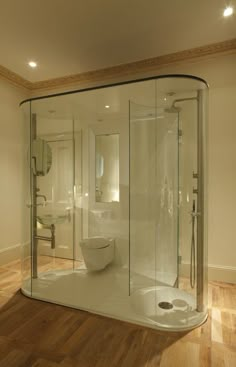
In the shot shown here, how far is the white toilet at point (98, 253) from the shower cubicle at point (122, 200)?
14mm

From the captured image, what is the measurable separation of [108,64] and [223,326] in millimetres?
3147

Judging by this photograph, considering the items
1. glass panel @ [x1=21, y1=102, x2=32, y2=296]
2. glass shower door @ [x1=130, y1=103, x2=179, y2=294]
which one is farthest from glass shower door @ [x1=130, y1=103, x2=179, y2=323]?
glass panel @ [x1=21, y1=102, x2=32, y2=296]

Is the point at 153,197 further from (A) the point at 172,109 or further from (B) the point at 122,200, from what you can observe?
(A) the point at 172,109

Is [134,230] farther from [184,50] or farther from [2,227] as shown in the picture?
[184,50]

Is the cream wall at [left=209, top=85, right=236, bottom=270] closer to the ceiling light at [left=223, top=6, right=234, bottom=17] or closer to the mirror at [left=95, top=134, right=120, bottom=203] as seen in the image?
the ceiling light at [left=223, top=6, right=234, bottom=17]

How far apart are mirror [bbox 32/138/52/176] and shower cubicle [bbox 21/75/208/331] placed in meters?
0.01

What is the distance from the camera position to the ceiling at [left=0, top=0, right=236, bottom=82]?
217 centimetres

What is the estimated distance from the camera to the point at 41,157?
3100mm

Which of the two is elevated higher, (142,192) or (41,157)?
(41,157)

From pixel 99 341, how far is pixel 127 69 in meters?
3.07

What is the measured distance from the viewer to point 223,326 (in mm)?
2006

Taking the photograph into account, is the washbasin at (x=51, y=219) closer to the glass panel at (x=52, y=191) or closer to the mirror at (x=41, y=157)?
the glass panel at (x=52, y=191)

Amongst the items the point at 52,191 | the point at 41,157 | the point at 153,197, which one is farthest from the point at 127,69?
the point at 52,191

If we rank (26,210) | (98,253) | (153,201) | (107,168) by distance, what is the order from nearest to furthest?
1. (153,201)
2. (26,210)
3. (98,253)
4. (107,168)
